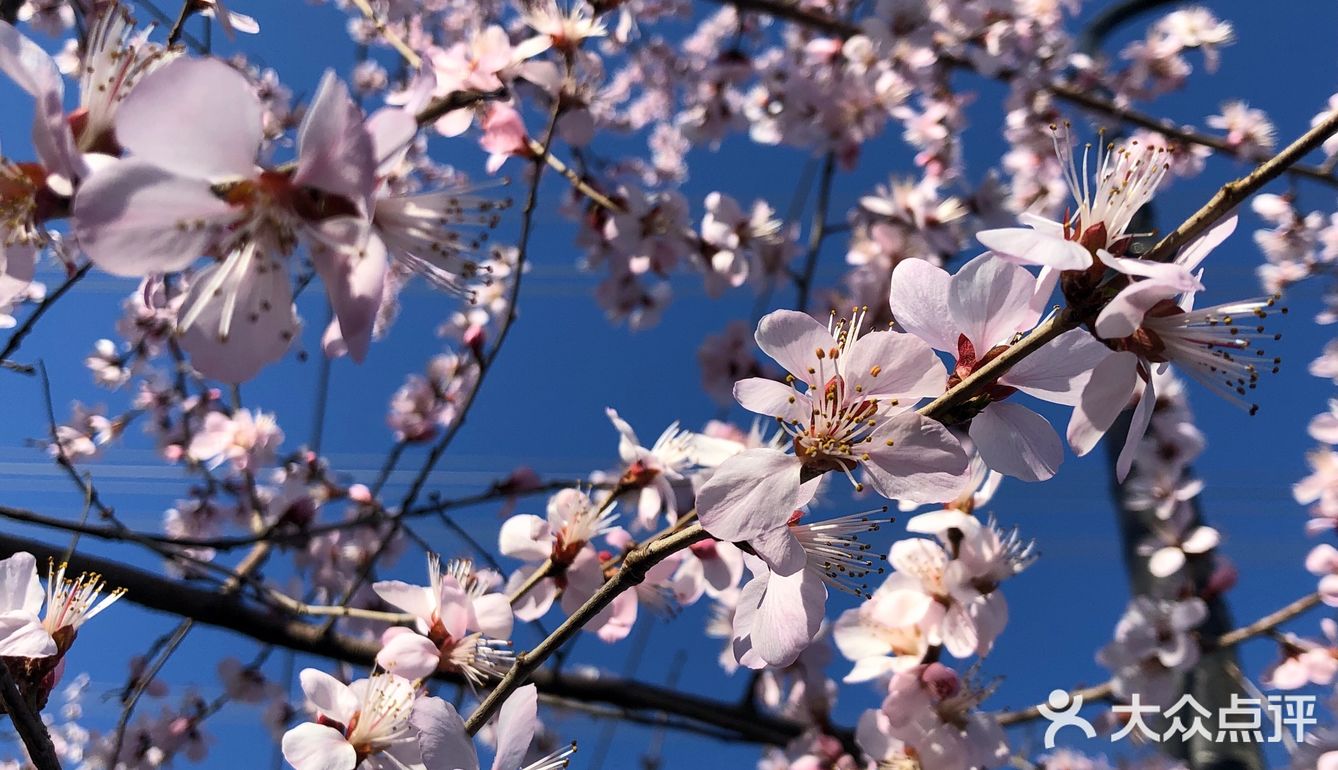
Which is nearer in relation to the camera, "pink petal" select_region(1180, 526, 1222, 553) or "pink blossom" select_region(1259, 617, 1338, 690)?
"pink blossom" select_region(1259, 617, 1338, 690)

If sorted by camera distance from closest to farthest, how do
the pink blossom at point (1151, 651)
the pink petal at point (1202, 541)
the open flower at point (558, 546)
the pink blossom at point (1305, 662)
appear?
1. the open flower at point (558, 546)
2. the pink blossom at point (1305, 662)
3. the pink blossom at point (1151, 651)
4. the pink petal at point (1202, 541)

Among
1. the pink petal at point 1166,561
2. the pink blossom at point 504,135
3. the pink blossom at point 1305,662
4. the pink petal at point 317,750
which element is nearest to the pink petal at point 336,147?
the pink petal at point 317,750

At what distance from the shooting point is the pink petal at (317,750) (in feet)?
2.29

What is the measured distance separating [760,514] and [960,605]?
27.3 inches

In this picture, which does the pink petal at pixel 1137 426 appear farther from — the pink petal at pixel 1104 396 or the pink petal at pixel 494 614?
the pink petal at pixel 494 614

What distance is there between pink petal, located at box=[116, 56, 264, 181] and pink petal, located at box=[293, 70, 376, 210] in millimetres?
40

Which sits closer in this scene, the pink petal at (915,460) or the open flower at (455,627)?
the pink petal at (915,460)

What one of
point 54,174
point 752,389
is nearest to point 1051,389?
point 752,389

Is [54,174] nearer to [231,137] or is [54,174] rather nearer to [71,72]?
[231,137]

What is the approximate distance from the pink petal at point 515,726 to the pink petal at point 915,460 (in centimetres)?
37

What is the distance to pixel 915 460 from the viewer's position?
558 millimetres

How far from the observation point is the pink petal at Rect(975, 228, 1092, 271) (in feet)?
1.68

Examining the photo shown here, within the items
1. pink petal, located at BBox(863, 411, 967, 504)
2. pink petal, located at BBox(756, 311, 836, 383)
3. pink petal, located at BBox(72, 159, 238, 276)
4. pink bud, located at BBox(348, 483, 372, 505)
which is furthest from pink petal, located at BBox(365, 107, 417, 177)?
pink bud, located at BBox(348, 483, 372, 505)

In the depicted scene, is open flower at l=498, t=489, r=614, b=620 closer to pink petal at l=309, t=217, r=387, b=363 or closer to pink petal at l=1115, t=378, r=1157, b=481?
pink petal at l=309, t=217, r=387, b=363
